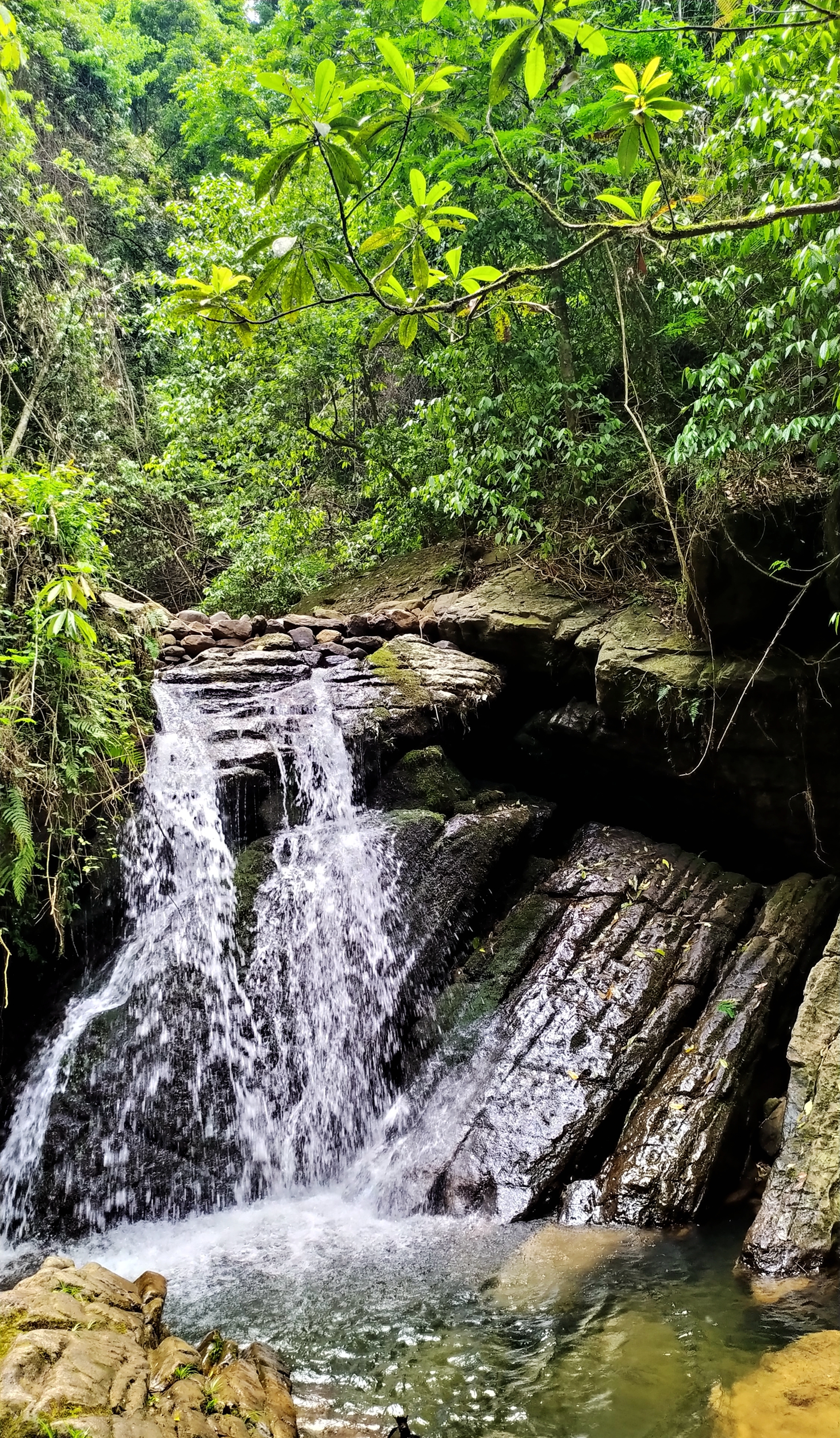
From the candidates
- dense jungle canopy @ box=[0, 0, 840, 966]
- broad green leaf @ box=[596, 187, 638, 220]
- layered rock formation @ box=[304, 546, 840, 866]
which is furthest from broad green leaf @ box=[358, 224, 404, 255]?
layered rock formation @ box=[304, 546, 840, 866]

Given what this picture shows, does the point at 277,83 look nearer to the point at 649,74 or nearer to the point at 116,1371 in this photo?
the point at 649,74

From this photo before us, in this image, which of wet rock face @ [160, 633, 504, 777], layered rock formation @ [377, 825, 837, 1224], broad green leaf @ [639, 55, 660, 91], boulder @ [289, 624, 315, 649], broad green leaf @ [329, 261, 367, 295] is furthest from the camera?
boulder @ [289, 624, 315, 649]

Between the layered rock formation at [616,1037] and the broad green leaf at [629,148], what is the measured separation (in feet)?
15.9

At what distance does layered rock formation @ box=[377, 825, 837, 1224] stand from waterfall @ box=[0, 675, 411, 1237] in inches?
32.4

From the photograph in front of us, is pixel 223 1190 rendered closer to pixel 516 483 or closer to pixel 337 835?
pixel 337 835

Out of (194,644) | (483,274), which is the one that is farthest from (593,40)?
(194,644)

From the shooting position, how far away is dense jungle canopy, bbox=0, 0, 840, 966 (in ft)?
8.13

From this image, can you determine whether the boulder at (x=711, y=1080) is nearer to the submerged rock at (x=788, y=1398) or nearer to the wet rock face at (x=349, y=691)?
the submerged rock at (x=788, y=1398)

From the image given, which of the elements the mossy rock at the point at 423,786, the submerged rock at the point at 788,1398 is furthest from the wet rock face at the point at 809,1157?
the mossy rock at the point at 423,786

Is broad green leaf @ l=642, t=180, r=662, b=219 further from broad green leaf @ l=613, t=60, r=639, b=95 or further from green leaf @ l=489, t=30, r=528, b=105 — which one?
green leaf @ l=489, t=30, r=528, b=105

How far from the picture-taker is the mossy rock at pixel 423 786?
6.86 m

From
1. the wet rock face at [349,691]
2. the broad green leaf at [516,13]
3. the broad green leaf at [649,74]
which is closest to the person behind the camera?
the broad green leaf at [516,13]

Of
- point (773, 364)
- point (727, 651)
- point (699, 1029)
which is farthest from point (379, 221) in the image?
point (699, 1029)

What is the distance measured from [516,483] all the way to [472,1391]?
6.75m
